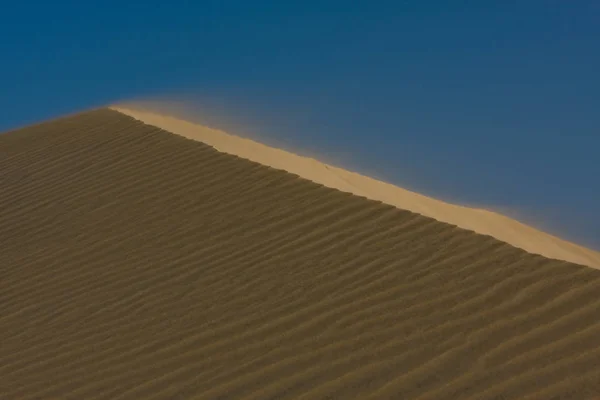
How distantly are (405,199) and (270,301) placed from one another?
327 cm

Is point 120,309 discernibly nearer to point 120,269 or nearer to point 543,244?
point 120,269

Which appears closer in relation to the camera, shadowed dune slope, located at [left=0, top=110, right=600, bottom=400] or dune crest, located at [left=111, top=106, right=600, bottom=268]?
shadowed dune slope, located at [left=0, top=110, right=600, bottom=400]

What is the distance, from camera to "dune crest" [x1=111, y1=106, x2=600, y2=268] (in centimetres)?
703

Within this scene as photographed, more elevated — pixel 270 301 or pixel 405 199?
pixel 405 199

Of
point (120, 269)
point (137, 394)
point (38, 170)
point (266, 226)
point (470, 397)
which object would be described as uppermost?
point (38, 170)

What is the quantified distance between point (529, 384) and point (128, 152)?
636 cm

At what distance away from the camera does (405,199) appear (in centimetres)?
814

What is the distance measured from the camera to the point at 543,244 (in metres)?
7.21

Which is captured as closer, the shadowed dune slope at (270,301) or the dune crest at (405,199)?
the shadowed dune slope at (270,301)

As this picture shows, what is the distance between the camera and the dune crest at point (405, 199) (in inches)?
277

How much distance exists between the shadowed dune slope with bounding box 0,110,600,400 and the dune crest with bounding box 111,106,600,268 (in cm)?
94

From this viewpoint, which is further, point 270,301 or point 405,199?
point 405,199

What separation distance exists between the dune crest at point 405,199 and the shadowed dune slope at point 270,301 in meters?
0.94

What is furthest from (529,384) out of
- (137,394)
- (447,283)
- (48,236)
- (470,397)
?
(48,236)
